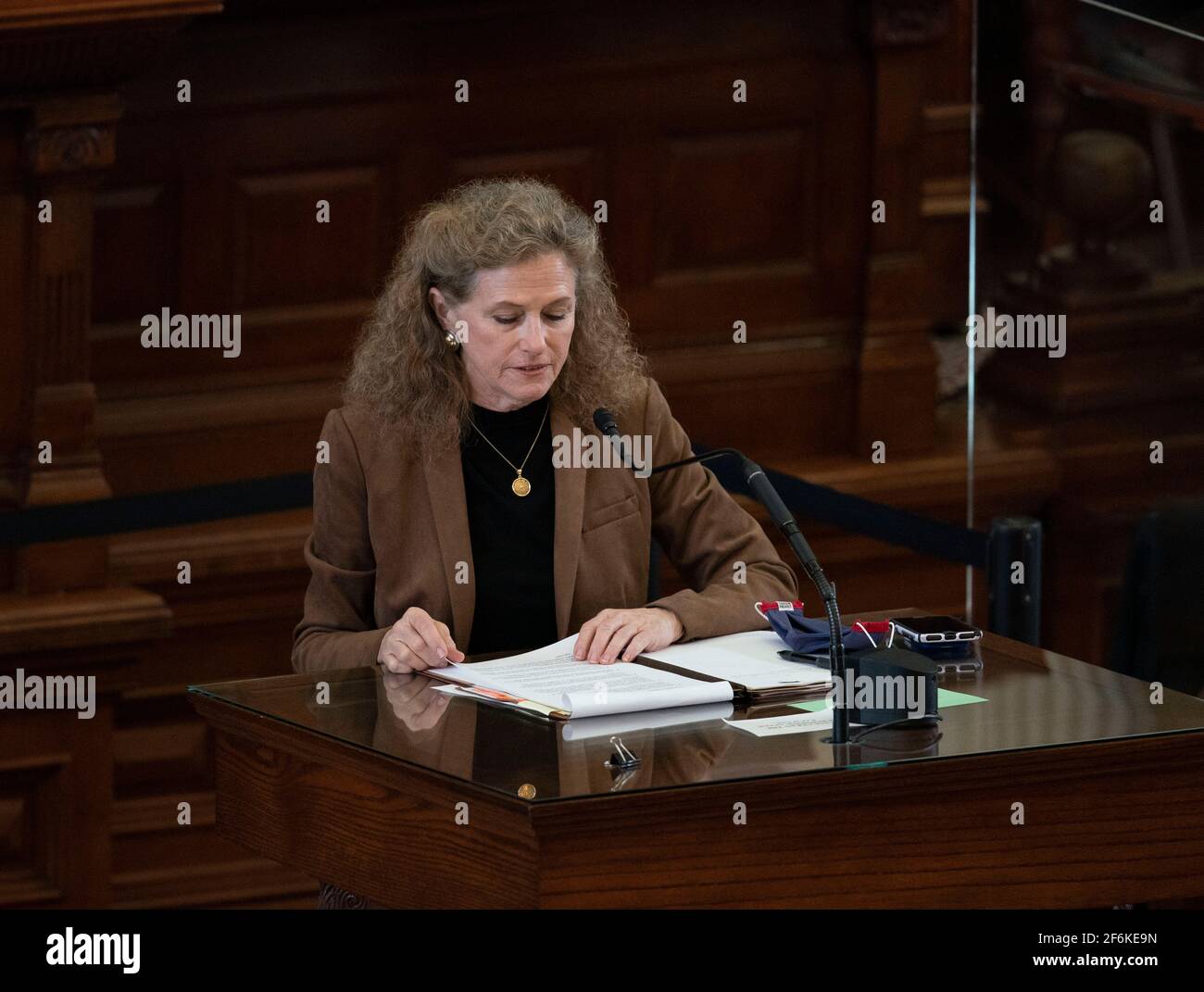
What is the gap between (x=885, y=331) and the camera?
563 cm

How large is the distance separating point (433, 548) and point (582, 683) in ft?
1.81

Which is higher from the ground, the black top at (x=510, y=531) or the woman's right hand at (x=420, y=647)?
the black top at (x=510, y=531)

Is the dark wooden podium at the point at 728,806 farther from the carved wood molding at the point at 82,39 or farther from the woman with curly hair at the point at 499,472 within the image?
the carved wood molding at the point at 82,39

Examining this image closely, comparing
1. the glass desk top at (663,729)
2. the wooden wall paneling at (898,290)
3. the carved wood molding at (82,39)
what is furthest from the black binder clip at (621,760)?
the wooden wall paneling at (898,290)

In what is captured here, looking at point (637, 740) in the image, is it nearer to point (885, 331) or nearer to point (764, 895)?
point (764, 895)

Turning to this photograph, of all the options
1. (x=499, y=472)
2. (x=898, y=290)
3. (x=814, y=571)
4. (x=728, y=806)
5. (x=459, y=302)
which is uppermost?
(x=898, y=290)

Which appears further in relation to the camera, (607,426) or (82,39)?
(82,39)

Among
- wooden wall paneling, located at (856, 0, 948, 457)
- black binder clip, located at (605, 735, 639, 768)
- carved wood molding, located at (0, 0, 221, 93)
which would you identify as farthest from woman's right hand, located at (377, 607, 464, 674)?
wooden wall paneling, located at (856, 0, 948, 457)

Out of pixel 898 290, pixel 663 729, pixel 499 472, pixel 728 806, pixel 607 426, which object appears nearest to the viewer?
pixel 728 806

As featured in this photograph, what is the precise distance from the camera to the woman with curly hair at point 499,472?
3.52m

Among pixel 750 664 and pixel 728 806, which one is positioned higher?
pixel 750 664

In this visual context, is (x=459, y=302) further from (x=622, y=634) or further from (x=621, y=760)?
(x=621, y=760)

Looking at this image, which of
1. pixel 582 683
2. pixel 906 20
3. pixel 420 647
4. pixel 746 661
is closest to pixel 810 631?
pixel 746 661

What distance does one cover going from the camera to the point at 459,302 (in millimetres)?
3566
